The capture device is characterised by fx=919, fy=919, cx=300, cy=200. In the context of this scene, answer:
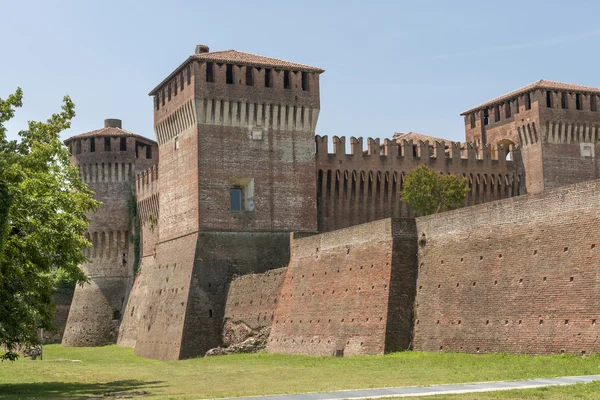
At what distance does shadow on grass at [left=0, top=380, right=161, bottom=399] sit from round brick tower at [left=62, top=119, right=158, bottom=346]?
29191 mm

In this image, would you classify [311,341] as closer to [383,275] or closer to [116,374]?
[383,275]

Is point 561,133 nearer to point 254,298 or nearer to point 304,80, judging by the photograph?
point 304,80

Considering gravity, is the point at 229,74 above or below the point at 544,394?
above

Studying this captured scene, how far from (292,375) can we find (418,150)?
2475 centimetres

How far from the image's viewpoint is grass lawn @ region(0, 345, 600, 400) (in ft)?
61.4

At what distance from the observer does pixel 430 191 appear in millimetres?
43375

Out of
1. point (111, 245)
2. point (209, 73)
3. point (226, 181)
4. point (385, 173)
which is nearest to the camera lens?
point (226, 181)

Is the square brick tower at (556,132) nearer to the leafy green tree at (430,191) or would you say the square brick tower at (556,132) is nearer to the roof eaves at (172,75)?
the leafy green tree at (430,191)

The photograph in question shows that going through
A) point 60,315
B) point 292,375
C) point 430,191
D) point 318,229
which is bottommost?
point 292,375

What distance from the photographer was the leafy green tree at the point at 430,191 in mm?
42906

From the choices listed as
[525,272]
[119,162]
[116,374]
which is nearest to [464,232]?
[525,272]

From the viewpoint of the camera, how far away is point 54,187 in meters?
24.9

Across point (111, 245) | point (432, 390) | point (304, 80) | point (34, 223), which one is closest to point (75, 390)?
point (34, 223)

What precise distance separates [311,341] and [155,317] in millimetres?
11512
